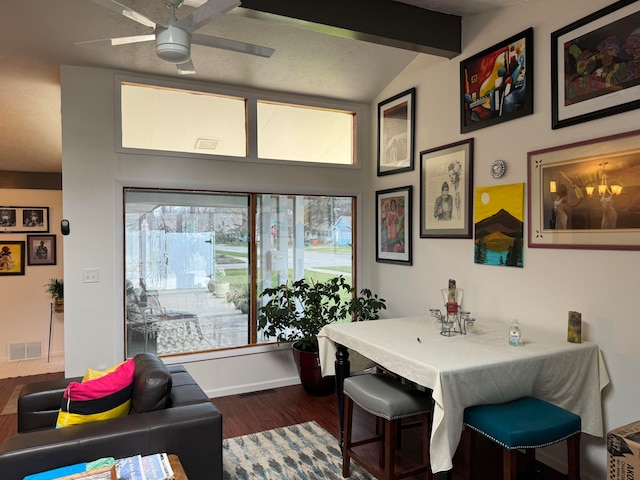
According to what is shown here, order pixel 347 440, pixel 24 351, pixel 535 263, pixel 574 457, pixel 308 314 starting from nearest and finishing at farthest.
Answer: pixel 574 457 < pixel 347 440 < pixel 535 263 < pixel 308 314 < pixel 24 351

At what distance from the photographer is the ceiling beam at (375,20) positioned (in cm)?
283

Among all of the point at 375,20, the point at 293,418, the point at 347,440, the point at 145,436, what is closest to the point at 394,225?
the point at 375,20

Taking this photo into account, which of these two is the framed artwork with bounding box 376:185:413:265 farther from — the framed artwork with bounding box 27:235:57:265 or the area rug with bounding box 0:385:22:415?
the framed artwork with bounding box 27:235:57:265

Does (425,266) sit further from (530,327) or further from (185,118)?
(185,118)

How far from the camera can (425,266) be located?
3.80 m

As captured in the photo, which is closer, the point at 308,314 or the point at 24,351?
the point at 308,314

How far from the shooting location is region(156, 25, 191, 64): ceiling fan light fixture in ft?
6.88

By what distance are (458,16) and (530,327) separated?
229 cm

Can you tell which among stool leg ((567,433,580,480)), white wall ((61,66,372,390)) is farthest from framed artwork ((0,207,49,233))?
stool leg ((567,433,580,480))

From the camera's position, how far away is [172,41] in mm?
2100

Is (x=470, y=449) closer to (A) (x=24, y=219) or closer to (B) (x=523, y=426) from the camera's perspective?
(B) (x=523, y=426)

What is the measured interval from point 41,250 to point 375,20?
16.3 feet

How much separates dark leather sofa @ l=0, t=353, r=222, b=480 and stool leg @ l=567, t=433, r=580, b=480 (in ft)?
5.44

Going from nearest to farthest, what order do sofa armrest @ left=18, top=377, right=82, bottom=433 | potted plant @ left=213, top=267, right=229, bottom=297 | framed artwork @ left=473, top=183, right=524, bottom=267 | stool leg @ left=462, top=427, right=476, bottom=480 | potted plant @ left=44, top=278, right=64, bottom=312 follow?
stool leg @ left=462, top=427, right=476, bottom=480 < sofa armrest @ left=18, top=377, right=82, bottom=433 < framed artwork @ left=473, top=183, right=524, bottom=267 < potted plant @ left=213, top=267, right=229, bottom=297 < potted plant @ left=44, top=278, right=64, bottom=312
